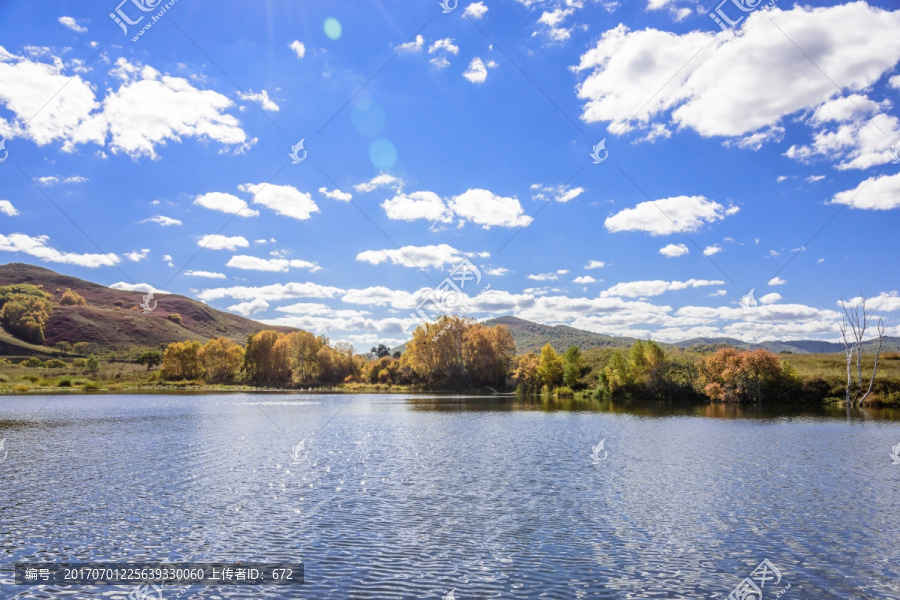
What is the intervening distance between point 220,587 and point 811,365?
12320 centimetres

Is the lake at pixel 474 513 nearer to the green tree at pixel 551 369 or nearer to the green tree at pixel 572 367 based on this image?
the green tree at pixel 572 367

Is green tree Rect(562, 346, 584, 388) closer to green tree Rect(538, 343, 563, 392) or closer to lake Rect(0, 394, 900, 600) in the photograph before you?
green tree Rect(538, 343, 563, 392)

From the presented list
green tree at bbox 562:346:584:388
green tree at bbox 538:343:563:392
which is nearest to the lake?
green tree at bbox 562:346:584:388

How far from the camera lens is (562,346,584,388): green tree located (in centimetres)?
13038

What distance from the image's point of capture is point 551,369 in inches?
5384

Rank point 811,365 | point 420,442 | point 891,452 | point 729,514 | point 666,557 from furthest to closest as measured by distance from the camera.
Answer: point 811,365, point 420,442, point 891,452, point 729,514, point 666,557

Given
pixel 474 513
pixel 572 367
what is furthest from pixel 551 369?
pixel 474 513

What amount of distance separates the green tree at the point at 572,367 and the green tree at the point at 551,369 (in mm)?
4461

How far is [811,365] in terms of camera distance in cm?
10775

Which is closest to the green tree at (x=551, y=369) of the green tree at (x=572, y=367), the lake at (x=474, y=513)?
the green tree at (x=572, y=367)

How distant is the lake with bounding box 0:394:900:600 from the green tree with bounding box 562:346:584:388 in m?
84.2

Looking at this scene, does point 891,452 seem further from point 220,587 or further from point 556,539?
point 220,587

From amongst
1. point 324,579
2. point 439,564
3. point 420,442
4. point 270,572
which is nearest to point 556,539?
point 439,564

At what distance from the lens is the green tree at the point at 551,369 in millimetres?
136750
